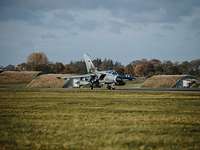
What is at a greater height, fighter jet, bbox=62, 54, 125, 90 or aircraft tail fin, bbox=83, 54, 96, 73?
aircraft tail fin, bbox=83, 54, 96, 73

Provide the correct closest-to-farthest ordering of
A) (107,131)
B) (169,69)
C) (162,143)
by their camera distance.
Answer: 1. (162,143)
2. (107,131)
3. (169,69)

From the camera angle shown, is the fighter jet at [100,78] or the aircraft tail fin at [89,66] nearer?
the fighter jet at [100,78]

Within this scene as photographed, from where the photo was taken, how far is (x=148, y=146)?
13.4 metres

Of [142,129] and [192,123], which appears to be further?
[192,123]

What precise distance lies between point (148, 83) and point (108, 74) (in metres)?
24.7

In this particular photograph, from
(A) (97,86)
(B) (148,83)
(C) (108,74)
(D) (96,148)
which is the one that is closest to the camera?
(D) (96,148)

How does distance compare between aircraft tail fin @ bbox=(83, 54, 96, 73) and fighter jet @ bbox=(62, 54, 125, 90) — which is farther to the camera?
aircraft tail fin @ bbox=(83, 54, 96, 73)

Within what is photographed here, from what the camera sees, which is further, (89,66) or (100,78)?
(89,66)

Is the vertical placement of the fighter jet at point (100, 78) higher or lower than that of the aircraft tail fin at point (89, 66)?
lower

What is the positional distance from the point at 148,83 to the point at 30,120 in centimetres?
7135

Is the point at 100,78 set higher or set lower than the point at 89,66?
lower

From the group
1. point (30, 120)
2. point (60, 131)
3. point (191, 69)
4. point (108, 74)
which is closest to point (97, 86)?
point (108, 74)

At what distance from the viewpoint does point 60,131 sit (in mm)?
17125

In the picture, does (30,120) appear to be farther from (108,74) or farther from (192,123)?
(108,74)
